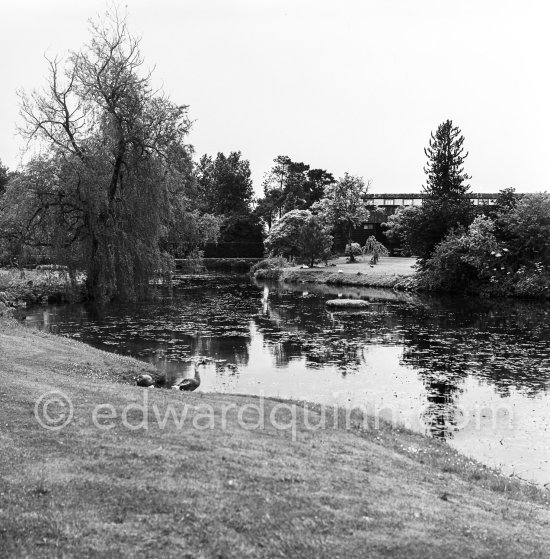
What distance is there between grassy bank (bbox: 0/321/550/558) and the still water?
343 centimetres

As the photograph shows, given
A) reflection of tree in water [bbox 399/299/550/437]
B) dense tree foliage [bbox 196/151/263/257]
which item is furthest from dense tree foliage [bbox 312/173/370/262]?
reflection of tree in water [bbox 399/299/550/437]

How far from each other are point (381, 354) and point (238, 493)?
16512 millimetres

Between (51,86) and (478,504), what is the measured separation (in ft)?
109

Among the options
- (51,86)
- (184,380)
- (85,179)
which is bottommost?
(184,380)

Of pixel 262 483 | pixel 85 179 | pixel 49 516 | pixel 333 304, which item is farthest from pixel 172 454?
pixel 333 304

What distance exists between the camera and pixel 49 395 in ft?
36.7

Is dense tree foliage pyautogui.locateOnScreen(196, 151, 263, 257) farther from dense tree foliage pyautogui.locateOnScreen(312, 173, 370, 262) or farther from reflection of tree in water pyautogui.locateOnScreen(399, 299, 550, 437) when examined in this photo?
reflection of tree in water pyautogui.locateOnScreen(399, 299, 550, 437)

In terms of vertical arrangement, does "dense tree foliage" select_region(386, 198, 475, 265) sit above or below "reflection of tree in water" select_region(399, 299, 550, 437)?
above

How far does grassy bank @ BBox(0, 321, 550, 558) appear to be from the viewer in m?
6.12

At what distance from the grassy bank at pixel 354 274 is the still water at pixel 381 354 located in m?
12.8

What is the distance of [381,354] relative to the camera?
2308cm

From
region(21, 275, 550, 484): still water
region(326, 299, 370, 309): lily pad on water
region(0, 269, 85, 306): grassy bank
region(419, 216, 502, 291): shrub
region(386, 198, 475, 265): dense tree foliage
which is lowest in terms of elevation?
region(21, 275, 550, 484): still water

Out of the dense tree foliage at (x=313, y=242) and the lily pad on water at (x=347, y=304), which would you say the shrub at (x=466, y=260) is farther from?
the dense tree foliage at (x=313, y=242)

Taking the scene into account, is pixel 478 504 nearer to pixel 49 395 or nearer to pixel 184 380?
pixel 49 395
